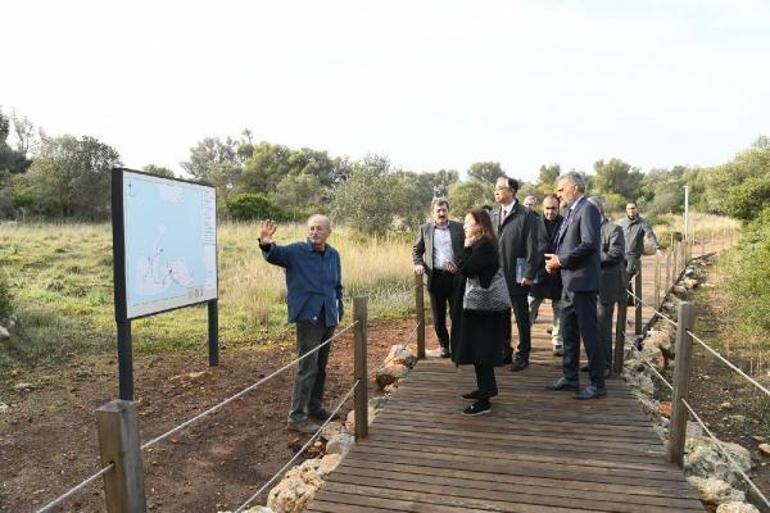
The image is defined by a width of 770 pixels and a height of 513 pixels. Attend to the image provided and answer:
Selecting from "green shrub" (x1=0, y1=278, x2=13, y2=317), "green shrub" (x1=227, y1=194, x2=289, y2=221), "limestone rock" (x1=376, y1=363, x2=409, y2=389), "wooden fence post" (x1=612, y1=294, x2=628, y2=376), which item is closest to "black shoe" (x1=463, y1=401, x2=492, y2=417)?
"limestone rock" (x1=376, y1=363, x2=409, y2=389)

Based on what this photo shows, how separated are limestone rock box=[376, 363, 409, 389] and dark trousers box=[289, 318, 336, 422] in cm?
107

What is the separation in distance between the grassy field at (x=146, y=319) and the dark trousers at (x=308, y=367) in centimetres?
352

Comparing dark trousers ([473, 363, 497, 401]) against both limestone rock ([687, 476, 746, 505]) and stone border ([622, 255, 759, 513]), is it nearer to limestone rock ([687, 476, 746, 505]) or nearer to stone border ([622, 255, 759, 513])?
stone border ([622, 255, 759, 513])

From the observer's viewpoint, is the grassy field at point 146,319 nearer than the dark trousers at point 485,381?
No

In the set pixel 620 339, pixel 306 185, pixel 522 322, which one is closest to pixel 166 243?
pixel 522 322

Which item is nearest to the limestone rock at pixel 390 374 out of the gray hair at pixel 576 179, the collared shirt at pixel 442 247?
the collared shirt at pixel 442 247

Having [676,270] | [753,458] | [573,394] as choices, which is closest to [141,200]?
[573,394]

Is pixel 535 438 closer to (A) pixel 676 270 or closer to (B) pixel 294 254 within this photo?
(B) pixel 294 254

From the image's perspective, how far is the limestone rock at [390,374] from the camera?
6.26m

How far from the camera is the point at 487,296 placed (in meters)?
4.42

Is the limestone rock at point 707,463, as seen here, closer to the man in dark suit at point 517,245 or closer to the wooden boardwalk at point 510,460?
the wooden boardwalk at point 510,460

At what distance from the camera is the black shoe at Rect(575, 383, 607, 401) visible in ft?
16.4

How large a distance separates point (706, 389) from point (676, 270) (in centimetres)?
832

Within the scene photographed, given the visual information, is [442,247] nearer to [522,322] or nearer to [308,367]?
[522,322]
